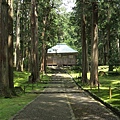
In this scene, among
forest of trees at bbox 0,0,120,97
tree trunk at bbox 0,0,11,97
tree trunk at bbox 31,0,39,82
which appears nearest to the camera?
tree trunk at bbox 0,0,11,97

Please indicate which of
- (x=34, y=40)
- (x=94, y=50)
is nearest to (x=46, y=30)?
(x=34, y=40)

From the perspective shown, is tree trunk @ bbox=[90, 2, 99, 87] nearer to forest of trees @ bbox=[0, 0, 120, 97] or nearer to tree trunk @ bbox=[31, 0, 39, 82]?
forest of trees @ bbox=[0, 0, 120, 97]

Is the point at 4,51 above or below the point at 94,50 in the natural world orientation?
below

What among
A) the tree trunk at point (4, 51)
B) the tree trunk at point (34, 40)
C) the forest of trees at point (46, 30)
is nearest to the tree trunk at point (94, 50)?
the forest of trees at point (46, 30)

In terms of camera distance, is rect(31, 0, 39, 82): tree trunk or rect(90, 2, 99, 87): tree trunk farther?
rect(31, 0, 39, 82): tree trunk

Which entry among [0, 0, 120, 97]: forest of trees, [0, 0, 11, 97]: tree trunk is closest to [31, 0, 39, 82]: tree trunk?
[0, 0, 120, 97]: forest of trees

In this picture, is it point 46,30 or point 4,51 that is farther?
point 46,30

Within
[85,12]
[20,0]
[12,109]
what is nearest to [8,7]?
[12,109]

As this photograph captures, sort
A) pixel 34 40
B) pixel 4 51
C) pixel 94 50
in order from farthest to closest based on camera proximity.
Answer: pixel 34 40 < pixel 94 50 < pixel 4 51

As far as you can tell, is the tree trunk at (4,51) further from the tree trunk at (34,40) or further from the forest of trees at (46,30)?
the tree trunk at (34,40)

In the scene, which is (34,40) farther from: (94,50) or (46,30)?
(46,30)

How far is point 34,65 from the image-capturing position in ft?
104

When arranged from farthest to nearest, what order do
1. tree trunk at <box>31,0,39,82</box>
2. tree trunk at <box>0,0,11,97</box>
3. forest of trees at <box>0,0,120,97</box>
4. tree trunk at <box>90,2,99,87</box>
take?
tree trunk at <box>31,0,39,82</box>
tree trunk at <box>90,2,99,87</box>
forest of trees at <box>0,0,120,97</box>
tree trunk at <box>0,0,11,97</box>

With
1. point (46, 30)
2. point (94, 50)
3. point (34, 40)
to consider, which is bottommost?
point (94, 50)
